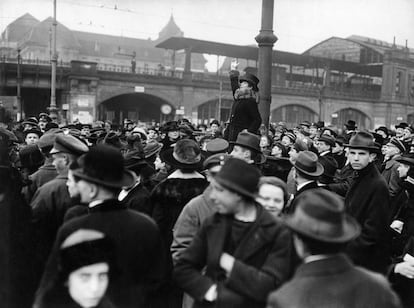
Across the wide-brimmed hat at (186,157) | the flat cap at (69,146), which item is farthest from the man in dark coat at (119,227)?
the wide-brimmed hat at (186,157)

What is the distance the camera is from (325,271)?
219cm

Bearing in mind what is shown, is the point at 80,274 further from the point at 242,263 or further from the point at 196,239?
the point at 242,263

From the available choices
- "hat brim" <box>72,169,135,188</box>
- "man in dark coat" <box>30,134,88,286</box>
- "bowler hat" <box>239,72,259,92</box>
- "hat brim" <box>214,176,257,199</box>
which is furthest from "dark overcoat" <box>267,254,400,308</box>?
"bowler hat" <box>239,72,259,92</box>

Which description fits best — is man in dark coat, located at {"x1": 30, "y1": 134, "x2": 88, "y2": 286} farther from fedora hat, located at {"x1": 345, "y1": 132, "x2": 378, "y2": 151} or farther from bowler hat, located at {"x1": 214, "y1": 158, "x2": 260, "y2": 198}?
fedora hat, located at {"x1": 345, "y1": 132, "x2": 378, "y2": 151}

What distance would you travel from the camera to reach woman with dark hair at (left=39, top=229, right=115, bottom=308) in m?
2.42

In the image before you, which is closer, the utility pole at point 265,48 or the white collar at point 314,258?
the white collar at point 314,258

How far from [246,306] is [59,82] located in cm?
3125

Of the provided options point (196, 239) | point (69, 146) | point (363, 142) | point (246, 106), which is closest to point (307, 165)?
point (363, 142)

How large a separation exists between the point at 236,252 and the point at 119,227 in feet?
2.25

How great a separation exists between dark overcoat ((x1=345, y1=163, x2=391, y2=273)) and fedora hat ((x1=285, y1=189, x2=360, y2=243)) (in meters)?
1.57

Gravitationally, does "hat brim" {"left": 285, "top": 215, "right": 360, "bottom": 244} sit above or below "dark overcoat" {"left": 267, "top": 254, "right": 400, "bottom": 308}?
above

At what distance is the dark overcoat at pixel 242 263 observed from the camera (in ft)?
8.43

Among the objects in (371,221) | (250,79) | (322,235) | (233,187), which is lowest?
(371,221)

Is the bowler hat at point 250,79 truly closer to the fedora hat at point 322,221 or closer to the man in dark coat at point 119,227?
the man in dark coat at point 119,227
